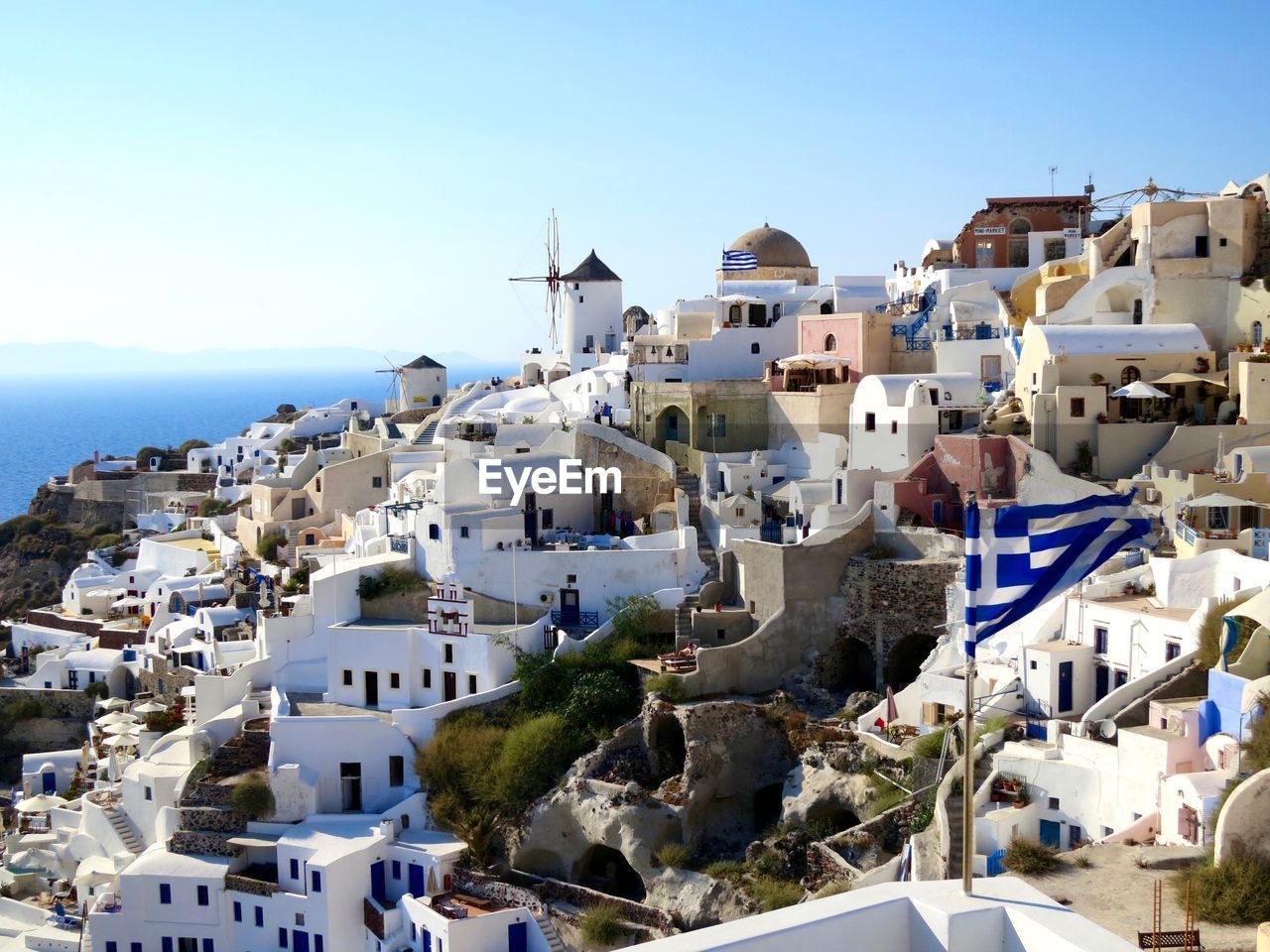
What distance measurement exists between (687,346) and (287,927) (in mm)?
19078

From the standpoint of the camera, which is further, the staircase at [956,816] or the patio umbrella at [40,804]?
the patio umbrella at [40,804]

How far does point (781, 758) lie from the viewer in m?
25.3

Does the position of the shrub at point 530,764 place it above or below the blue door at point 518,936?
above

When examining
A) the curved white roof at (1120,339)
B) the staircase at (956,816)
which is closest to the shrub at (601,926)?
the staircase at (956,816)

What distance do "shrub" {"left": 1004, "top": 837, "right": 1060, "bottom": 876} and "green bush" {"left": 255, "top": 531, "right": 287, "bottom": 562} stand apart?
94.8 ft

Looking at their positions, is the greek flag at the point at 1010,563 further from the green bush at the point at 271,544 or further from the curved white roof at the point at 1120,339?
the green bush at the point at 271,544

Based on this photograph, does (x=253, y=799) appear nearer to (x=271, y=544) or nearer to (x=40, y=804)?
(x=40, y=804)

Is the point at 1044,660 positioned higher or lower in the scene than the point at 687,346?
lower

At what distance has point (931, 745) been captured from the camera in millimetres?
21938

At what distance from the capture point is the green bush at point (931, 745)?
71.8 ft

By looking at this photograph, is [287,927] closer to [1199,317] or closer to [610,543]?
[610,543]

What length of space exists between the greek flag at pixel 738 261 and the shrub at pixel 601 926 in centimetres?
2578

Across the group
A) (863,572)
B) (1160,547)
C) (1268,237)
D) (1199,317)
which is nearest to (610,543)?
(863,572)

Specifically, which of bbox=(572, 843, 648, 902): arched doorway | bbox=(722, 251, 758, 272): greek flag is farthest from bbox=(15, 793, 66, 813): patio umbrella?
bbox=(722, 251, 758, 272): greek flag
